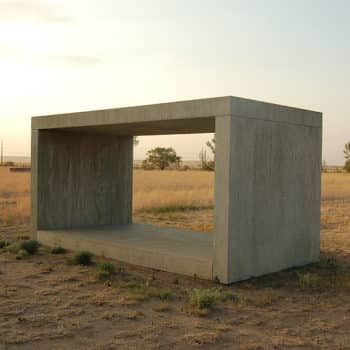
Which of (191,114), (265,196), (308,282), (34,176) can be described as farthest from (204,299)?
(34,176)

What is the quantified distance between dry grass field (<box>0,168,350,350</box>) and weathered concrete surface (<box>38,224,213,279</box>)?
0.22m

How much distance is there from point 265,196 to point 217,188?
99cm

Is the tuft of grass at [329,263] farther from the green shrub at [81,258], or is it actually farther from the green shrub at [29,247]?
the green shrub at [29,247]

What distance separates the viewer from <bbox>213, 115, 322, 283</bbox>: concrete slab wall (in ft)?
23.1

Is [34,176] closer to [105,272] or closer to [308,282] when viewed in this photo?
[105,272]

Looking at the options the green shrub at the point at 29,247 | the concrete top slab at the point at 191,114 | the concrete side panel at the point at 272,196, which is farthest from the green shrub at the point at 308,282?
the green shrub at the point at 29,247

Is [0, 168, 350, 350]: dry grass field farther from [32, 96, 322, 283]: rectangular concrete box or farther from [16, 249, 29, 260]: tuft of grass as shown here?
[32, 96, 322, 283]: rectangular concrete box

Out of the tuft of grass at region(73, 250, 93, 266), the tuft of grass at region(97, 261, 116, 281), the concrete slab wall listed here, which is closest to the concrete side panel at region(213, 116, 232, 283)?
the concrete slab wall

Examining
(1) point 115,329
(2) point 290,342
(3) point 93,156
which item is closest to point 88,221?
(3) point 93,156

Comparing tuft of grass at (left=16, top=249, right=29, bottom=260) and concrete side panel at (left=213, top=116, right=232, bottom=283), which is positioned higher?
concrete side panel at (left=213, top=116, right=232, bottom=283)

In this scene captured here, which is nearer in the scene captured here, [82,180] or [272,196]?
[272,196]

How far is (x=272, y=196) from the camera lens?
7.80 meters

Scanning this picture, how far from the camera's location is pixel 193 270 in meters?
7.51

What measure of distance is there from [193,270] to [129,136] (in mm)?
5075
